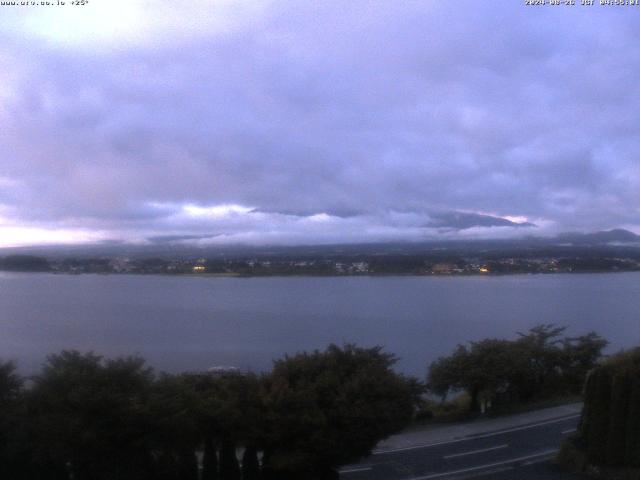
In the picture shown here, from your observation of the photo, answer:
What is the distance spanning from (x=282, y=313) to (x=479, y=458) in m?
20.3

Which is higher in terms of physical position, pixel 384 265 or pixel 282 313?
pixel 384 265

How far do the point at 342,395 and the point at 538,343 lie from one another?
15.9 metres

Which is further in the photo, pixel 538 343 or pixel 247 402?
pixel 538 343

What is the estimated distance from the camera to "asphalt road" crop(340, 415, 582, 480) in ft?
49.2

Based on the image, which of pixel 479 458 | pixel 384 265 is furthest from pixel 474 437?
pixel 384 265

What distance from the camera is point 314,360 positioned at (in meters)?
14.2

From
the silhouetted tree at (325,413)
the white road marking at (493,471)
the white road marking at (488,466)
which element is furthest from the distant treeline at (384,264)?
the white road marking at (493,471)

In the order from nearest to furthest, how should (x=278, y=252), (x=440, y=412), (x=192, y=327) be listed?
(x=440, y=412) < (x=192, y=327) < (x=278, y=252)

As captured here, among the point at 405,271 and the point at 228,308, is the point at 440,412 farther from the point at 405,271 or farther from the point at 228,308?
the point at 405,271

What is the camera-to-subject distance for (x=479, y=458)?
53.8 ft

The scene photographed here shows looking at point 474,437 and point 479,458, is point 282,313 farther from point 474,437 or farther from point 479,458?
point 479,458

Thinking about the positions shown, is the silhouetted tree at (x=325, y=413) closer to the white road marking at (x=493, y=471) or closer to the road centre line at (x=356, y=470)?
the road centre line at (x=356, y=470)

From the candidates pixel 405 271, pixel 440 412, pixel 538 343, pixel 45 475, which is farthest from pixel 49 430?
pixel 405 271

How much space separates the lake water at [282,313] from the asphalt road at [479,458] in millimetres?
7915
